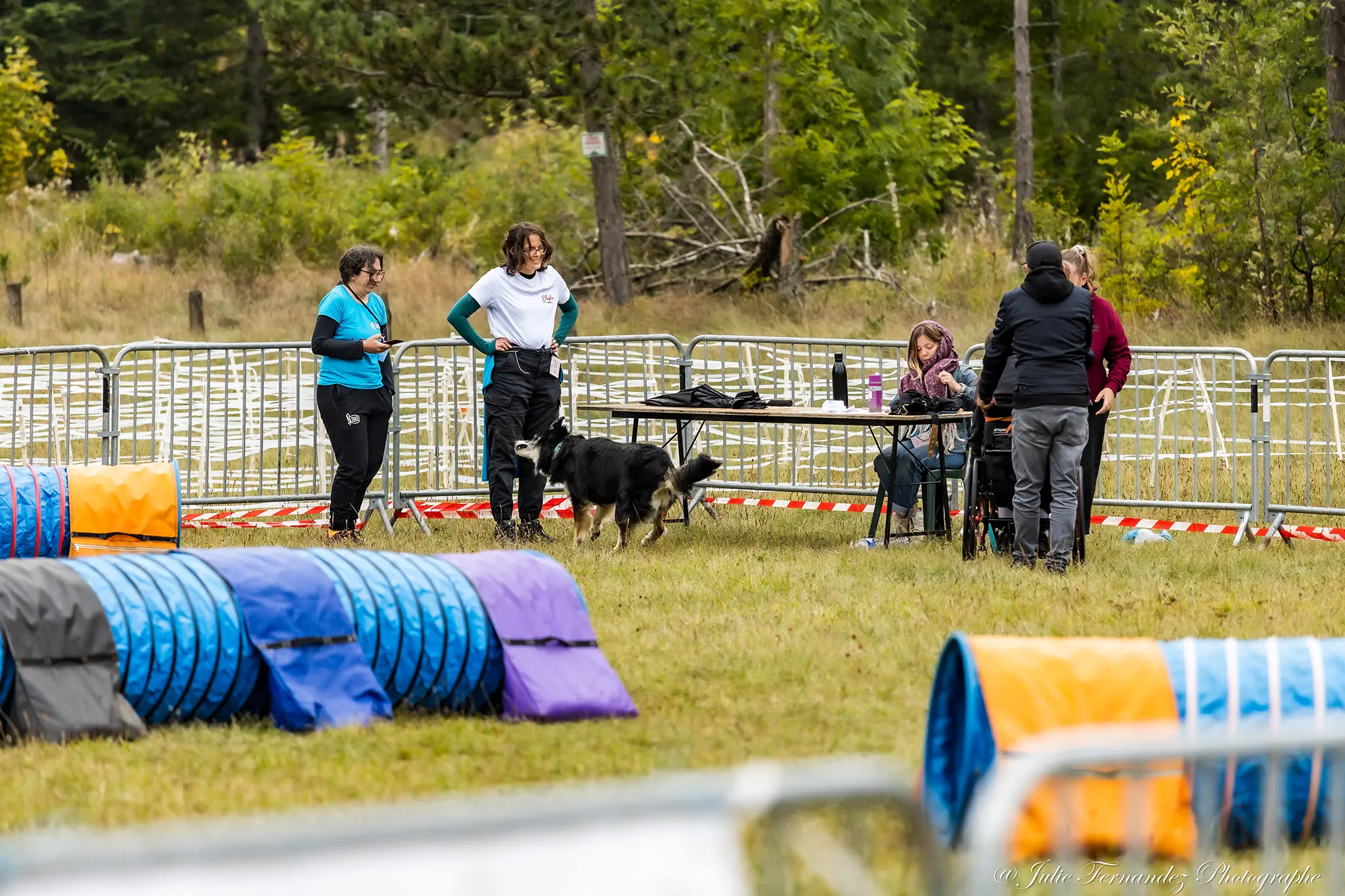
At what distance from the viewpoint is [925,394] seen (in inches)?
412

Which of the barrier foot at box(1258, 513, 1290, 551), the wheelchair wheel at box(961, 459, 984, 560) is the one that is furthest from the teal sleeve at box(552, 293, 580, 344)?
the barrier foot at box(1258, 513, 1290, 551)

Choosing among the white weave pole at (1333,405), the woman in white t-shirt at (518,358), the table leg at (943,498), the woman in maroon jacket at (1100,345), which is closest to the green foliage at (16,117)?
the woman in white t-shirt at (518,358)

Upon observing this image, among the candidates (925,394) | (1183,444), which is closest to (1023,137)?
(1183,444)

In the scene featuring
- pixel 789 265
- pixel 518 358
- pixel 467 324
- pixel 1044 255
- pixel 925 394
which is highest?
pixel 789 265

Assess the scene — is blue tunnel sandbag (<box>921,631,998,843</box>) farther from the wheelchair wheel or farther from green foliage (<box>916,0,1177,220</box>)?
green foliage (<box>916,0,1177,220</box>)

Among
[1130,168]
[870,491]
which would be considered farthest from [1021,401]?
[1130,168]

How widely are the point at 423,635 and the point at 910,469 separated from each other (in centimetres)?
532

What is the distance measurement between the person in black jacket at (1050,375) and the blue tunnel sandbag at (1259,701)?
4.07 metres

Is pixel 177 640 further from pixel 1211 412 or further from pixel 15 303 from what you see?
pixel 15 303

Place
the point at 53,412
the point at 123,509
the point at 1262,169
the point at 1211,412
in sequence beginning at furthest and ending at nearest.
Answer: the point at 1262,169 < the point at 53,412 < the point at 1211,412 < the point at 123,509

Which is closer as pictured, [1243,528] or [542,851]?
[542,851]

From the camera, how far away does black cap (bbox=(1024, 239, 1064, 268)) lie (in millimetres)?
8773

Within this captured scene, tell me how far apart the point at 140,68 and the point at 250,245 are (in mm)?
16017

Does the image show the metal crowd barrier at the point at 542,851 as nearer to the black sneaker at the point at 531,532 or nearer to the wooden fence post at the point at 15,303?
the black sneaker at the point at 531,532
